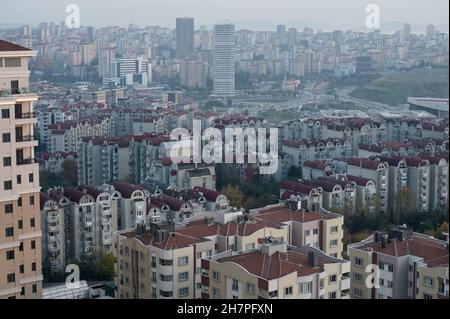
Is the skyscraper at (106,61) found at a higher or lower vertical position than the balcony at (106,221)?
higher

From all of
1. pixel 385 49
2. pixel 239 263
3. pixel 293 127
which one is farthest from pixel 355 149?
pixel 239 263

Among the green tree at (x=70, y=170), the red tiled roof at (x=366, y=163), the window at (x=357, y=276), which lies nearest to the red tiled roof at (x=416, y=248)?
the window at (x=357, y=276)

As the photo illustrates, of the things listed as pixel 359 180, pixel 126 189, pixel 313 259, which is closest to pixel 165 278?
pixel 313 259

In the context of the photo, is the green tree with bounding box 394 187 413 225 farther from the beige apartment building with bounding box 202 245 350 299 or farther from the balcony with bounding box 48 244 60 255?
the beige apartment building with bounding box 202 245 350 299

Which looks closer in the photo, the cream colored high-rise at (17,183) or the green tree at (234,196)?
the cream colored high-rise at (17,183)

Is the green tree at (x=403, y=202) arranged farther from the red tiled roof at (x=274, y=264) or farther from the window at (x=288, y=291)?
the window at (x=288, y=291)

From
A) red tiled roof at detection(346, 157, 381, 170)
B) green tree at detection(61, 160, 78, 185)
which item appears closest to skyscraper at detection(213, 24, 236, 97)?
green tree at detection(61, 160, 78, 185)

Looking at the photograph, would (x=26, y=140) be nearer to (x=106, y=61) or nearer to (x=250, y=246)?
(x=250, y=246)
